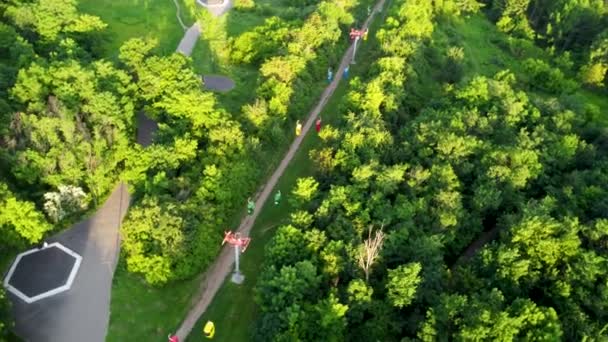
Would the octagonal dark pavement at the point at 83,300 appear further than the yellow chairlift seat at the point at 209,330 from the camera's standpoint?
No

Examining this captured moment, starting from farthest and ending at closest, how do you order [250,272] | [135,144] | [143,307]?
[135,144], [250,272], [143,307]

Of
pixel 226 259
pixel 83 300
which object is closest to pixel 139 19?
pixel 226 259

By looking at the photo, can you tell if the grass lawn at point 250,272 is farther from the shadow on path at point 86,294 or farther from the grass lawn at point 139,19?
the grass lawn at point 139,19

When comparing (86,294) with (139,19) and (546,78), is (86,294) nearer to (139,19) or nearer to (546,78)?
(139,19)

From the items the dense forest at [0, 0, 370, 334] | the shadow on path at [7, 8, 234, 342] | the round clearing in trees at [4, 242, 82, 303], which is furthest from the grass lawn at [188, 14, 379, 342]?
the round clearing in trees at [4, 242, 82, 303]

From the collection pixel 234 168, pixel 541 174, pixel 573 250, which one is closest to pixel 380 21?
pixel 541 174

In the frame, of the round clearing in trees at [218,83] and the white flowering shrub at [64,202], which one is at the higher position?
the round clearing in trees at [218,83]

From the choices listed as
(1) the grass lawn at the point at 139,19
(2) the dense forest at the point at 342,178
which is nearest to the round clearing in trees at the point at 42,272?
(2) the dense forest at the point at 342,178

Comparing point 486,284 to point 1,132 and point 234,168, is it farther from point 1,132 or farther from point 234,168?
point 1,132
